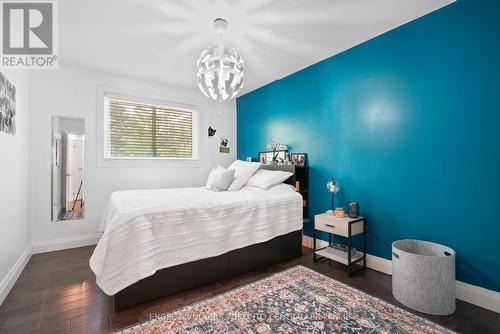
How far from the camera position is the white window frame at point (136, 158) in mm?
3326

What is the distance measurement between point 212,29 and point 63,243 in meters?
3.28

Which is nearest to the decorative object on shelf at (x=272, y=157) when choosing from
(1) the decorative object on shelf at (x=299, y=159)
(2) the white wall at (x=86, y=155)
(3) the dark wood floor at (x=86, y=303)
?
(1) the decorative object on shelf at (x=299, y=159)

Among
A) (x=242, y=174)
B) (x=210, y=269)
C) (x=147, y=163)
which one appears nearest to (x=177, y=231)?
(x=210, y=269)

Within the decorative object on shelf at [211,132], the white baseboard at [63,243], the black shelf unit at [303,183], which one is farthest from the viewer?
the decorative object on shelf at [211,132]

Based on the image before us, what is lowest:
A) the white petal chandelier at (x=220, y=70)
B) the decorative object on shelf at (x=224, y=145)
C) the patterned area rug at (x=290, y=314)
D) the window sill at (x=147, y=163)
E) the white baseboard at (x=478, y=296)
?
the patterned area rug at (x=290, y=314)

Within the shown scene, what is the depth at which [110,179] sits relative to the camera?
3.40 metres

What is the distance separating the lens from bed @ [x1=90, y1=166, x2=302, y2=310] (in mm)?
1697

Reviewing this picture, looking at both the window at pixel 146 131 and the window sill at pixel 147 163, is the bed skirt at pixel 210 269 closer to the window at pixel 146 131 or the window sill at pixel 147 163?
the window sill at pixel 147 163

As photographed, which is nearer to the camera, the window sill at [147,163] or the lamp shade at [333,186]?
the lamp shade at [333,186]

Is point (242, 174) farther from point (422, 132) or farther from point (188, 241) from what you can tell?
point (422, 132)

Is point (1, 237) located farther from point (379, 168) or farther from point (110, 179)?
point (379, 168)

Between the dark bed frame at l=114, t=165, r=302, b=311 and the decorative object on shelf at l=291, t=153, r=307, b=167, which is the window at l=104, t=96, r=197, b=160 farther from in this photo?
the dark bed frame at l=114, t=165, r=302, b=311

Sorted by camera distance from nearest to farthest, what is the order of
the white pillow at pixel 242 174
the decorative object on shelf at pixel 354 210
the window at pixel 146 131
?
the decorative object on shelf at pixel 354 210 → the white pillow at pixel 242 174 → the window at pixel 146 131

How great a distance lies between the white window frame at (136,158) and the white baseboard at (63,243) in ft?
3.42
